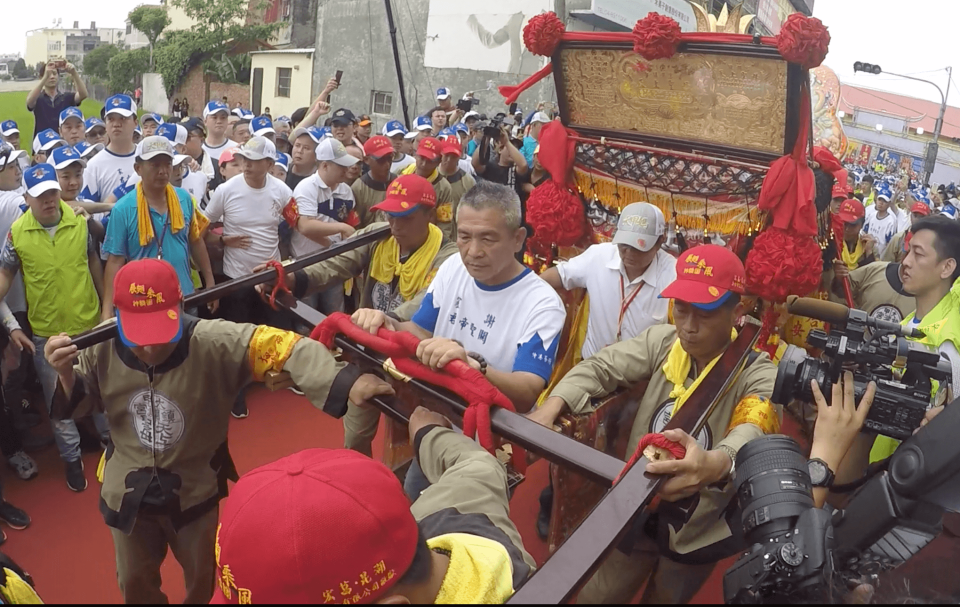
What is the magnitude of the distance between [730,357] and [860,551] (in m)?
0.87

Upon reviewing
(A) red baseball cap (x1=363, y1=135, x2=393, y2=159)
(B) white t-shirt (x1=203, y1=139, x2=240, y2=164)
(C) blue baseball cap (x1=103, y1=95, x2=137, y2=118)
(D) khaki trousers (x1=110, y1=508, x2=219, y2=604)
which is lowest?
(D) khaki trousers (x1=110, y1=508, x2=219, y2=604)

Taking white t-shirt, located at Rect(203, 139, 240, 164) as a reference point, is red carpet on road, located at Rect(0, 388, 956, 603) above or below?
below

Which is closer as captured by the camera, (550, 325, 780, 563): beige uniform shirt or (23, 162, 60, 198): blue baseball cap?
(550, 325, 780, 563): beige uniform shirt

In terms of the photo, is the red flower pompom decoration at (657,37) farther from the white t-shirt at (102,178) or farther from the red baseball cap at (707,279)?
the white t-shirt at (102,178)

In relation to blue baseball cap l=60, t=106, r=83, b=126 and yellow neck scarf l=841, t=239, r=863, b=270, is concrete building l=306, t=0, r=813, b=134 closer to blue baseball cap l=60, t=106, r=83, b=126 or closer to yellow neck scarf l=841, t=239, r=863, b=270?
yellow neck scarf l=841, t=239, r=863, b=270

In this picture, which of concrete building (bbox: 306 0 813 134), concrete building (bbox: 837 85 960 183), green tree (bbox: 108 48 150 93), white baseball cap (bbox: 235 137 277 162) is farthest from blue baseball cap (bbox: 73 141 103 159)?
concrete building (bbox: 837 85 960 183)

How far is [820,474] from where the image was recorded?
168 centimetres

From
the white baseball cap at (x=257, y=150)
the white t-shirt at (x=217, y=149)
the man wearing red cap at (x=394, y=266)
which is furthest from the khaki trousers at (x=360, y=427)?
the white t-shirt at (x=217, y=149)

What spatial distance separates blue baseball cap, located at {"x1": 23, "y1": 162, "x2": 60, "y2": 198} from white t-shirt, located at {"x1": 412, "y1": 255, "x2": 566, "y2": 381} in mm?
2394

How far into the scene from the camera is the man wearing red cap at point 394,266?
322 cm

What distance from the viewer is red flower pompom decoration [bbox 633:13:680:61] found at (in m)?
3.31

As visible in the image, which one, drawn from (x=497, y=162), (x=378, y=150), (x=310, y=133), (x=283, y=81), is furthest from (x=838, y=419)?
(x=283, y=81)

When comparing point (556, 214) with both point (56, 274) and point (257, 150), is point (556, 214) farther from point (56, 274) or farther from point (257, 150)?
Result: point (56, 274)

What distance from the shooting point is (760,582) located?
137 centimetres
